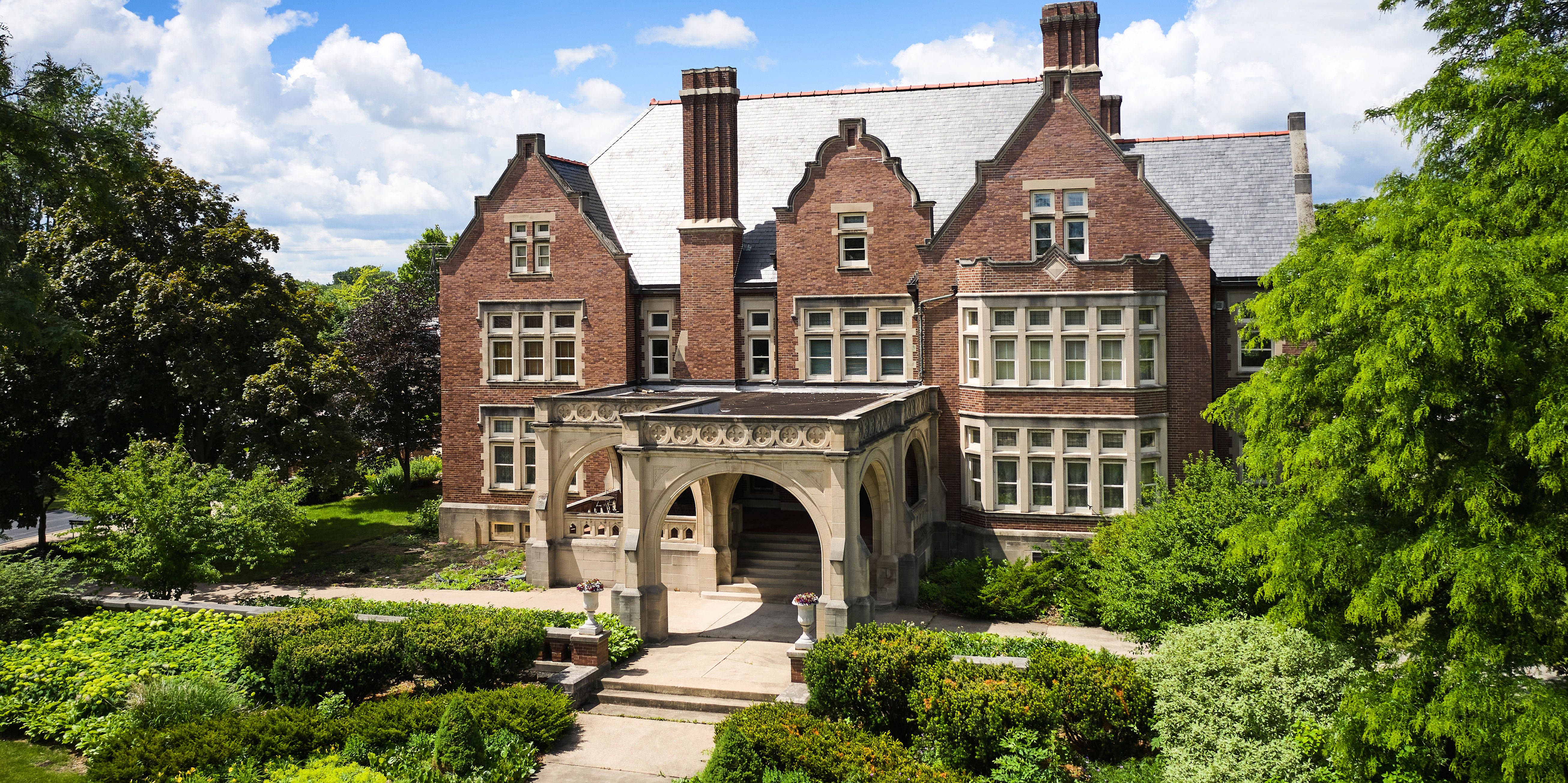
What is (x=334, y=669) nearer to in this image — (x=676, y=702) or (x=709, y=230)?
(x=676, y=702)

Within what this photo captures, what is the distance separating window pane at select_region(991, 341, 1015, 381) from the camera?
26828 millimetres

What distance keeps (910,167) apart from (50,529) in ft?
130

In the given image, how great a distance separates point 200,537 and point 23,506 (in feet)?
39.7

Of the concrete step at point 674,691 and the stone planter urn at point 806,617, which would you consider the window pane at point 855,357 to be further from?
the concrete step at point 674,691

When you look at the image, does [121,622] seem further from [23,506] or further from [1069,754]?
[1069,754]

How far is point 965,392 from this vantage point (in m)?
27.6

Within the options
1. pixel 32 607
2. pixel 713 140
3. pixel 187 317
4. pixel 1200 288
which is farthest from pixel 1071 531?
pixel 187 317

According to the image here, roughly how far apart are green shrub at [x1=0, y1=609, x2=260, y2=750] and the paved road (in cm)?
2064

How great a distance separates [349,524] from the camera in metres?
38.5

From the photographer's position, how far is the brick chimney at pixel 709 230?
30.2 meters

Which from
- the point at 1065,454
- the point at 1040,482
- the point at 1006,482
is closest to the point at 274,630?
the point at 1006,482

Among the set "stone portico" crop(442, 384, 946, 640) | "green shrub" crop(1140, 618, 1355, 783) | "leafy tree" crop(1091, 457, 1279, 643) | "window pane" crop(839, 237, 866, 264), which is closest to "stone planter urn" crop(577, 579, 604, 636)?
"stone portico" crop(442, 384, 946, 640)

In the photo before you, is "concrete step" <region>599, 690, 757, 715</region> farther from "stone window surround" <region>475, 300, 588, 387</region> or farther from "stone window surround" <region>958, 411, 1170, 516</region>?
"stone window surround" <region>475, 300, 588, 387</region>

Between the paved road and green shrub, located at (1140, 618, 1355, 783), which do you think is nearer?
green shrub, located at (1140, 618, 1355, 783)
